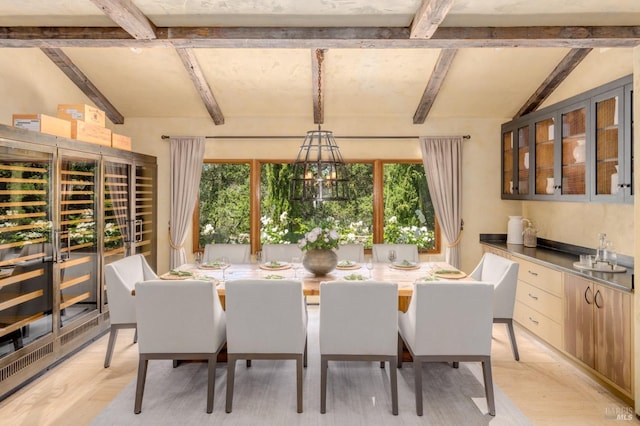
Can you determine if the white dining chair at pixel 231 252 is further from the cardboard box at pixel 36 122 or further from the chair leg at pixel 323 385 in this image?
the chair leg at pixel 323 385

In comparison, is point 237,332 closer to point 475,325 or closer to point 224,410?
point 224,410

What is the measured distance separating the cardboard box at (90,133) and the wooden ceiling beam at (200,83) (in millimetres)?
1014

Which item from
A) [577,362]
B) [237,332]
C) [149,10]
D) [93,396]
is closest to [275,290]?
[237,332]

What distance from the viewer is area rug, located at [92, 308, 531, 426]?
2625 mm

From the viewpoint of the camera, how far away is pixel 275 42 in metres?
2.89

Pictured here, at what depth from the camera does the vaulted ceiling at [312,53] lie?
266 cm

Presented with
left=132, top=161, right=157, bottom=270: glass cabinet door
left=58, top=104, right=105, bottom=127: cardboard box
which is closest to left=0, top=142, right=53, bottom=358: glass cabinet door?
left=58, top=104, right=105, bottom=127: cardboard box

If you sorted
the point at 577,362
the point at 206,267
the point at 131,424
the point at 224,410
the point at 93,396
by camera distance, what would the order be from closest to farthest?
the point at 131,424
the point at 224,410
the point at 93,396
the point at 577,362
the point at 206,267

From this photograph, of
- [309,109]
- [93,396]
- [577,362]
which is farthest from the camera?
[309,109]

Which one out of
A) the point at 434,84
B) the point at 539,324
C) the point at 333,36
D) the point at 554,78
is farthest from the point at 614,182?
the point at 333,36

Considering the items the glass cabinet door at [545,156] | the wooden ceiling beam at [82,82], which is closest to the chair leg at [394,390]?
the glass cabinet door at [545,156]

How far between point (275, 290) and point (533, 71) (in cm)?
357

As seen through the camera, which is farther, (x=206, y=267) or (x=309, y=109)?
(x=309, y=109)

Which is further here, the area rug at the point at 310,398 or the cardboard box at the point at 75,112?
the cardboard box at the point at 75,112
